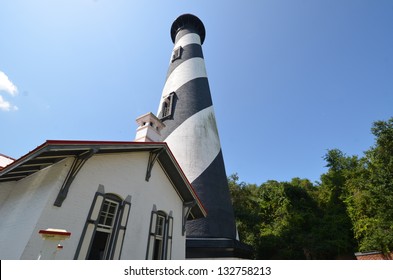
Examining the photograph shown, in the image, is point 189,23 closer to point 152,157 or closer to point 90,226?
point 152,157

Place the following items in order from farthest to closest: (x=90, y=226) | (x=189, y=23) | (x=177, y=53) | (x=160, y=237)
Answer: (x=189, y=23) < (x=177, y=53) < (x=160, y=237) < (x=90, y=226)

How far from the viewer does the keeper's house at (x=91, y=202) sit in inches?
167

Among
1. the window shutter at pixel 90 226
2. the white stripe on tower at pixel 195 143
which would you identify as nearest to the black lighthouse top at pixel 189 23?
the white stripe on tower at pixel 195 143

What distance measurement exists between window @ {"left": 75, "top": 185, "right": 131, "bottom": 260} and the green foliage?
39.9 feet

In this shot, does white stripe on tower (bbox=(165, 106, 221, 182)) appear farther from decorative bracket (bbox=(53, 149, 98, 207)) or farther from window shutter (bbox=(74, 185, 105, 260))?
decorative bracket (bbox=(53, 149, 98, 207))

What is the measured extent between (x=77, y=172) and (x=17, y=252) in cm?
172

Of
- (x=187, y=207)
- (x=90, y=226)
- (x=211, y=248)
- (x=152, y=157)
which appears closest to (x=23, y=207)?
(x=90, y=226)

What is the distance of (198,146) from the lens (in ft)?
34.6

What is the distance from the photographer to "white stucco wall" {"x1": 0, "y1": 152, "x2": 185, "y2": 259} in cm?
418

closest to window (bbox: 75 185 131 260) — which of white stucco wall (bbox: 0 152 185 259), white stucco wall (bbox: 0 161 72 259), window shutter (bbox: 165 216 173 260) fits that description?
white stucco wall (bbox: 0 152 185 259)

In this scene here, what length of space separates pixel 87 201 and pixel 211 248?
17.0 ft

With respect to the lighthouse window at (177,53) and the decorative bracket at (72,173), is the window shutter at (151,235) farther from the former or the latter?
the lighthouse window at (177,53)

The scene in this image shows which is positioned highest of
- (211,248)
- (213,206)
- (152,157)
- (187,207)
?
(152,157)

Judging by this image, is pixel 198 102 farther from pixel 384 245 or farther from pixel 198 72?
pixel 384 245
